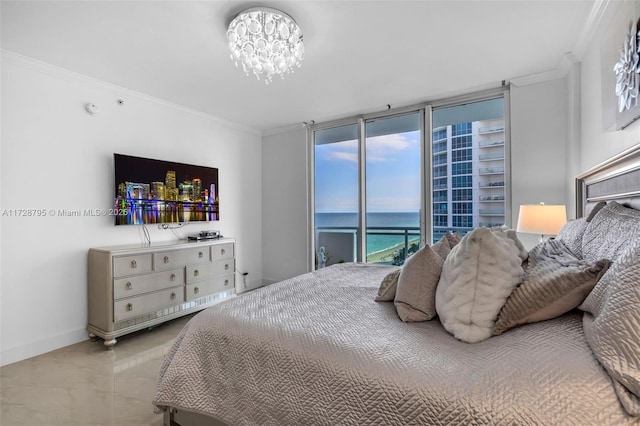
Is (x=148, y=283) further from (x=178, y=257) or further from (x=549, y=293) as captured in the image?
(x=549, y=293)

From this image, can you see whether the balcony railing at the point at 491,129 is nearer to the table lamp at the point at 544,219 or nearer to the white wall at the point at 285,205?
the table lamp at the point at 544,219

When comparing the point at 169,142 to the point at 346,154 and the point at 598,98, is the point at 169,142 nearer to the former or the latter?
the point at 346,154

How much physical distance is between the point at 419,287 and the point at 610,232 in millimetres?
879

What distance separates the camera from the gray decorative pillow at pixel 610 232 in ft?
4.00

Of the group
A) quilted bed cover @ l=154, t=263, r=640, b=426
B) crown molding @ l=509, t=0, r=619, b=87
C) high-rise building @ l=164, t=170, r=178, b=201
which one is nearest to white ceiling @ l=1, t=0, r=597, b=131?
crown molding @ l=509, t=0, r=619, b=87

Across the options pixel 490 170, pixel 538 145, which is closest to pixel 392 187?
pixel 490 170

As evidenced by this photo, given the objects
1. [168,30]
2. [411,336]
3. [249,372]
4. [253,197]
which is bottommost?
[249,372]

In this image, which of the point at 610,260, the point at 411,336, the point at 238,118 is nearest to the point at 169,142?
the point at 238,118

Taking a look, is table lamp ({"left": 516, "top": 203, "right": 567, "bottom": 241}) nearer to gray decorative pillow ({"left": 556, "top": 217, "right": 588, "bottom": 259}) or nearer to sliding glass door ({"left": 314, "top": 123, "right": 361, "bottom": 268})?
gray decorative pillow ({"left": 556, "top": 217, "right": 588, "bottom": 259})

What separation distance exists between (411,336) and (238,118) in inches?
156

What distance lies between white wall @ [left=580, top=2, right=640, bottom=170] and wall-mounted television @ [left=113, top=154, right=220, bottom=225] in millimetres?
3933

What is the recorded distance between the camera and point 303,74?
301 cm

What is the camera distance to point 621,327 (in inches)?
33.3

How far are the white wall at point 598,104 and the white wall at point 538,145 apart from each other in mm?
372
